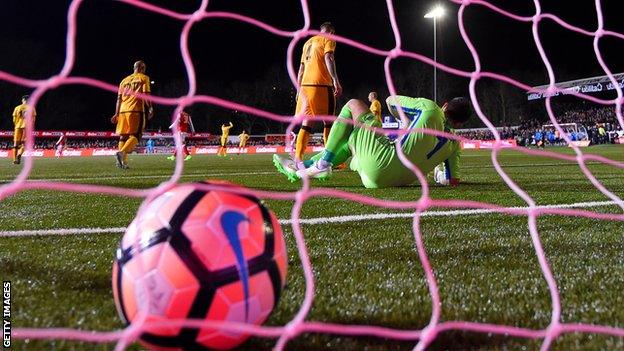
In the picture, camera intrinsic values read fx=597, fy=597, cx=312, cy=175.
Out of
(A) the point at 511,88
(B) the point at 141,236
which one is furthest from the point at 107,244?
(A) the point at 511,88

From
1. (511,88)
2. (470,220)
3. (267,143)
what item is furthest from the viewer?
(511,88)

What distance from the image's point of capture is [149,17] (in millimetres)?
59906

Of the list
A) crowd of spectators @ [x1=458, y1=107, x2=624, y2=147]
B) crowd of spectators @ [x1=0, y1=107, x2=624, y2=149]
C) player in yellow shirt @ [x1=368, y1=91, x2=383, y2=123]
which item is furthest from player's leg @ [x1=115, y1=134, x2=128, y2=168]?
crowd of spectators @ [x1=0, y1=107, x2=624, y2=149]

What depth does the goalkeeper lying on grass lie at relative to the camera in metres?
5.54

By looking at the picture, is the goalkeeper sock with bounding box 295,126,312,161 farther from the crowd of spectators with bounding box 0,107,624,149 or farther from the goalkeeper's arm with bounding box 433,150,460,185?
the crowd of spectators with bounding box 0,107,624,149

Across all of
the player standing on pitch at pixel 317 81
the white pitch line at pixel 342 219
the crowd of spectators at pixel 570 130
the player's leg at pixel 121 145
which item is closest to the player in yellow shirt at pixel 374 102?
the player's leg at pixel 121 145

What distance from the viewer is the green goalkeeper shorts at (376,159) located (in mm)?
5676

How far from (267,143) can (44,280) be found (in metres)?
45.1

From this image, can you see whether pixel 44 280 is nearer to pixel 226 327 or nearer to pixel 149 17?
pixel 226 327

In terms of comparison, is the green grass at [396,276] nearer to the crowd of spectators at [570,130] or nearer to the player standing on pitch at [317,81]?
the player standing on pitch at [317,81]

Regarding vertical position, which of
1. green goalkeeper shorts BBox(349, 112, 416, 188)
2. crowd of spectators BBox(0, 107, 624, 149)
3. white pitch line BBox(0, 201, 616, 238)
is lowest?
crowd of spectators BBox(0, 107, 624, 149)

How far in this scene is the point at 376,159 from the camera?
5777 mm

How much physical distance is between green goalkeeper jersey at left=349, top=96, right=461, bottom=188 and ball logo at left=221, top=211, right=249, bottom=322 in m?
3.88

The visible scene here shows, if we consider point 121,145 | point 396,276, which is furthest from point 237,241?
point 121,145
